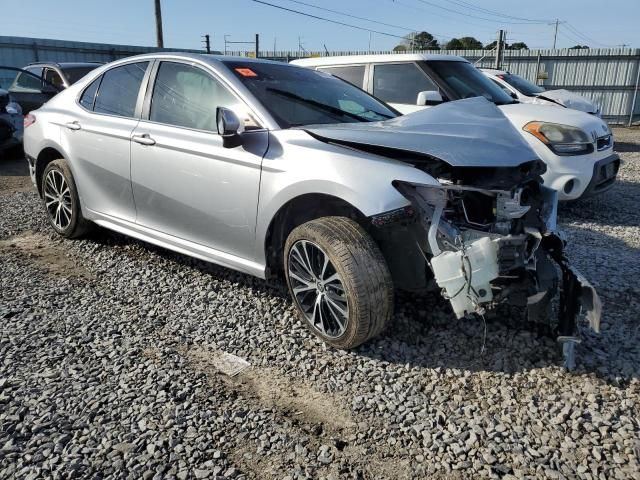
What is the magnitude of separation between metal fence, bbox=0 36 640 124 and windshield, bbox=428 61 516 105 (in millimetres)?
12407

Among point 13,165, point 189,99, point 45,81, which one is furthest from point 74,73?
point 189,99

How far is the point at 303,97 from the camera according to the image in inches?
150

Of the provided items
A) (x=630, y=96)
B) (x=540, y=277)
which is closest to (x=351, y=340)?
(x=540, y=277)

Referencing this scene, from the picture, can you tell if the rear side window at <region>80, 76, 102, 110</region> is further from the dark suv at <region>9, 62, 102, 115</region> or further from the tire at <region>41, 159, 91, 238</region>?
the dark suv at <region>9, 62, 102, 115</region>

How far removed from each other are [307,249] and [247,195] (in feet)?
1.88

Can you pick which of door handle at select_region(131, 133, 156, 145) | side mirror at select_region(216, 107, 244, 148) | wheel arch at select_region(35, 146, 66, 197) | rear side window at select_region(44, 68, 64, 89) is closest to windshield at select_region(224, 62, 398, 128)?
side mirror at select_region(216, 107, 244, 148)

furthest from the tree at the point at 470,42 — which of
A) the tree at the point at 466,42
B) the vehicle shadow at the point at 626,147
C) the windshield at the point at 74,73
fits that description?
the windshield at the point at 74,73

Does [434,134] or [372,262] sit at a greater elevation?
[434,134]

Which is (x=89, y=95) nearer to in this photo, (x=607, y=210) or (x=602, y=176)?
(x=602, y=176)

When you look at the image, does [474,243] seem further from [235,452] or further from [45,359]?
[45,359]

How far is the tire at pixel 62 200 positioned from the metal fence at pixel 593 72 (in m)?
15.2

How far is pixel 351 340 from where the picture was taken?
9.95ft

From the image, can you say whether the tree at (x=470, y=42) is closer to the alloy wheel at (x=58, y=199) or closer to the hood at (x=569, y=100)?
the hood at (x=569, y=100)

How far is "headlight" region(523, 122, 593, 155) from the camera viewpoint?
589 centimetres
